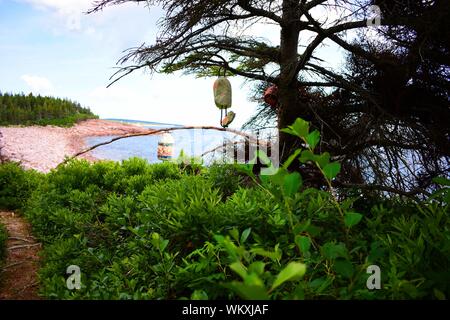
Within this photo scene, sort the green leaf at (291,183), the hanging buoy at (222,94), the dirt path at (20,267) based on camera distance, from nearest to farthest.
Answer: the green leaf at (291,183), the dirt path at (20,267), the hanging buoy at (222,94)

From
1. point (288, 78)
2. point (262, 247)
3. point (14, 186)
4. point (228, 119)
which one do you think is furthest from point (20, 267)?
point (288, 78)

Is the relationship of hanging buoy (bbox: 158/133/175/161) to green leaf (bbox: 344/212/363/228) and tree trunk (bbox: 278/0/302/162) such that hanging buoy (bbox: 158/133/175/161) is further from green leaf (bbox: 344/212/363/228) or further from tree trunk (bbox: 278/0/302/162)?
green leaf (bbox: 344/212/363/228)

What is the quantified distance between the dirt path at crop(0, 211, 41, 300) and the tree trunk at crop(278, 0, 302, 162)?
220 centimetres

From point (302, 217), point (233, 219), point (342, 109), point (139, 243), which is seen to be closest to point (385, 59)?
point (342, 109)

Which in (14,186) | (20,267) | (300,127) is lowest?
(20,267)

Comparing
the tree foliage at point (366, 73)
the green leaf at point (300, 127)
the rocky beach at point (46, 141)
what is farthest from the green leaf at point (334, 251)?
the rocky beach at point (46, 141)

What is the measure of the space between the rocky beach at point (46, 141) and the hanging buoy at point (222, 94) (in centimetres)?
379

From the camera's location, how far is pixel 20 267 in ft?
9.37

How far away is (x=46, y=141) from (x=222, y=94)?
6.09 meters

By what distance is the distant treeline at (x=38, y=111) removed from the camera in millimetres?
8531

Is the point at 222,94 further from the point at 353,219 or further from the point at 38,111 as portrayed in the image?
the point at 38,111

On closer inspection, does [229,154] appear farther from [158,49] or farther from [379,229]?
[379,229]

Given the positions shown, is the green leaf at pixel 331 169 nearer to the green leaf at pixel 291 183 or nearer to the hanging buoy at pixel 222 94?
the green leaf at pixel 291 183

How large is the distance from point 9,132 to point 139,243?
7.54m
